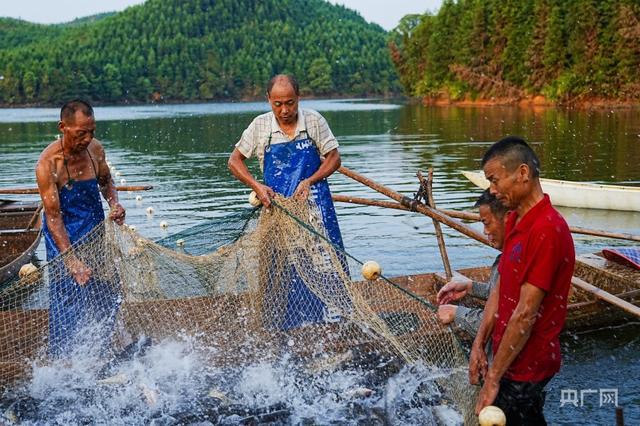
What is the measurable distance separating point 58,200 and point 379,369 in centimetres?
260

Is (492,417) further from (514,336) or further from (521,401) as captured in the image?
(514,336)

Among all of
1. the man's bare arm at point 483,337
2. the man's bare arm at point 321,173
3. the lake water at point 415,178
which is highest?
the man's bare arm at point 321,173

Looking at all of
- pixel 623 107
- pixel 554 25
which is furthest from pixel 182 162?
pixel 554 25

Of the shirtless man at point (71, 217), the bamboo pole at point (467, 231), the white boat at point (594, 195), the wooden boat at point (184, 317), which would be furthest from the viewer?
the white boat at point (594, 195)

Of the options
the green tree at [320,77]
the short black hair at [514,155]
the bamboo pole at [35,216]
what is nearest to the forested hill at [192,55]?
the green tree at [320,77]

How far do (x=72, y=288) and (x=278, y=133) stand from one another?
186 centimetres

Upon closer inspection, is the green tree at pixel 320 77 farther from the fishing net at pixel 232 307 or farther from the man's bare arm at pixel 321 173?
the man's bare arm at pixel 321 173

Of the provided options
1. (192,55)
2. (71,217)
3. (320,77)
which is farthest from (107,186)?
(192,55)

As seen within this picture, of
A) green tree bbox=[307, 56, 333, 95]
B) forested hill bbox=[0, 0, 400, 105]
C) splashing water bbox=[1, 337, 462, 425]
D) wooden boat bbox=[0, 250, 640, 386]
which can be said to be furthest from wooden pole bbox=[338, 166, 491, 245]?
green tree bbox=[307, 56, 333, 95]

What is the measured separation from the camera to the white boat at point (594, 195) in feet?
44.3

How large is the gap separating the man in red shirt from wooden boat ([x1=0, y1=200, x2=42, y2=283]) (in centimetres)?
730

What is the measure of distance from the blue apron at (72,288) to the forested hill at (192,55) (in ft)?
384

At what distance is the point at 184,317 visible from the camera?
6246 mm

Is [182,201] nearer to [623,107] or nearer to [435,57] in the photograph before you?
[623,107]
